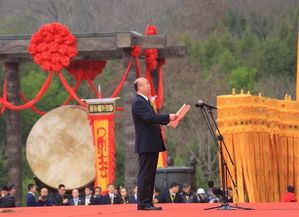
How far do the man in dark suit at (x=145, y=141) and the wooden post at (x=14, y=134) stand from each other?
10724 mm

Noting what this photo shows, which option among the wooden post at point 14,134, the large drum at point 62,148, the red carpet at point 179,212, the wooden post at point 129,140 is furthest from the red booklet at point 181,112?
the large drum at point 62,148

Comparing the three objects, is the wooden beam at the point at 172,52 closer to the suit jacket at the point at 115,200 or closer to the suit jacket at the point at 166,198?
the suit jacket at the point at 166,198

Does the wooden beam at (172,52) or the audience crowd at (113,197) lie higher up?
the wooden beam at (172,52)

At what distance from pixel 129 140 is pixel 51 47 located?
97.6 inches

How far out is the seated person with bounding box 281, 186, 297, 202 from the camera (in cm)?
1578

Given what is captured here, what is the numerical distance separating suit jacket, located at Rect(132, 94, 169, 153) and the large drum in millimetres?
11548

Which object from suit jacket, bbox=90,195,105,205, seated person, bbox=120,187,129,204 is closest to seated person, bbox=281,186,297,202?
seated person, bbox=120,187,129,204

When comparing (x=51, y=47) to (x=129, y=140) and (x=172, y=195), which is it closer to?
(x=129, y=140)

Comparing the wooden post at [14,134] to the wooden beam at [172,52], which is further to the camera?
the wooden post at [14,134]

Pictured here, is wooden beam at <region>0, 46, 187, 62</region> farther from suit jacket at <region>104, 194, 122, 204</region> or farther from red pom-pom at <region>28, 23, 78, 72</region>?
suit jacket at <region>104, 194, 122, 204</region>

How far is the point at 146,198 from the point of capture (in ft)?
40.5

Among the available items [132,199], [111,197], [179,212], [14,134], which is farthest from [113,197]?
[179,212]

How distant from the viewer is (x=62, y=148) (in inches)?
969

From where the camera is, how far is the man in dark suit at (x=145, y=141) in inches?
481
